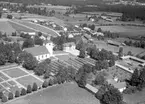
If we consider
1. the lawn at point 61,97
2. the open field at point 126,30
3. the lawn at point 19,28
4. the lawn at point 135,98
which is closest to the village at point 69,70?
the lawn at point 135,98

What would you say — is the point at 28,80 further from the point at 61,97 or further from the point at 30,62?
the point at 61,97

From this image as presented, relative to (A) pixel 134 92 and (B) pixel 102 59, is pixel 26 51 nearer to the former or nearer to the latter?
(B) pixel 102 59

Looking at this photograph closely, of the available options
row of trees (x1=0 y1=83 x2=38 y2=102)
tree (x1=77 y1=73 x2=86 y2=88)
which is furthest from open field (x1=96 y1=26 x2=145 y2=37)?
row of trees (x1=0 y1=83 x2=38 y2=102)

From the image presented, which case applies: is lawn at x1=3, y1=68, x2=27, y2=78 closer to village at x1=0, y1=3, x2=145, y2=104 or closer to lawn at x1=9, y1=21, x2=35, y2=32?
village at x1=0, y1=3, x2=145, y2=104

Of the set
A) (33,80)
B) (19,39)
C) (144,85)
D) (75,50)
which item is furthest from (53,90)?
(19,39)

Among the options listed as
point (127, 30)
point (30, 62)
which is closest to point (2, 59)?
point (30, 62)

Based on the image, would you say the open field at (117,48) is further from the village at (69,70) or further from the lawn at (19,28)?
the lawn at (19,28)
